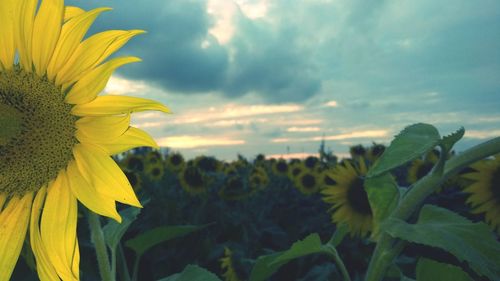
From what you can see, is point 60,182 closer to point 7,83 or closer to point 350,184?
point 7,83

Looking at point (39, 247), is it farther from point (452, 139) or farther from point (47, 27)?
point (452, 139)

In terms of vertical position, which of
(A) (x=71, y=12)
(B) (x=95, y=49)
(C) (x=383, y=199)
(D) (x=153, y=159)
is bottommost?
(C) (x=383, y=199)

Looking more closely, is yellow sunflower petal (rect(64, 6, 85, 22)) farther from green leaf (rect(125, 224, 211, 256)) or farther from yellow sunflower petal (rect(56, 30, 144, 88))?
green leaf (rect(125, 224, 211, 256))

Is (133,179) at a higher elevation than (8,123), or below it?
below

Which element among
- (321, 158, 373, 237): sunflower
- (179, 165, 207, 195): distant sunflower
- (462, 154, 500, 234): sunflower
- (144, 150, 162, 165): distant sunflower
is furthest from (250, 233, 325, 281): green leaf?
(144, 150, 162, 165): distant sunflower

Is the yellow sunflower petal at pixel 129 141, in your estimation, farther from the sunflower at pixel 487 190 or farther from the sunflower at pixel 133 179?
the sunflower at pixel 133 179

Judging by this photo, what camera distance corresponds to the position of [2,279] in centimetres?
143

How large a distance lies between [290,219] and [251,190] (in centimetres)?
60

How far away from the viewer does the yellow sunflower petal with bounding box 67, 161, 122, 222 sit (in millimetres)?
1258

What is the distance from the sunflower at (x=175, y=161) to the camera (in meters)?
8.91

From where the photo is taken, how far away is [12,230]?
4.74ft

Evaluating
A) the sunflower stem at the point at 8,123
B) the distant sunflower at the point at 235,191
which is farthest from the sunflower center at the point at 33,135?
the distant sunflower at the point at 235,191

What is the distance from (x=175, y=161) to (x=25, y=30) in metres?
7.82

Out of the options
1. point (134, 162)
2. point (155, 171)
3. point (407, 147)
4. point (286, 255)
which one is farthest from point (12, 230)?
point (134, 162)
